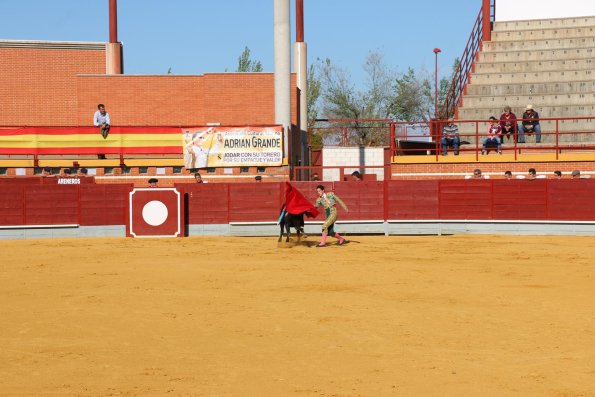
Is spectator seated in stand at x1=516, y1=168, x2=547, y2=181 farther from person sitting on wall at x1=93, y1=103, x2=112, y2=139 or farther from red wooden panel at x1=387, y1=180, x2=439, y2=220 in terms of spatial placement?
person sitting on wall at x1=93, y1=103, x2=112, y2=139

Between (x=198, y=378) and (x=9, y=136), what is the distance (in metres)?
20.4

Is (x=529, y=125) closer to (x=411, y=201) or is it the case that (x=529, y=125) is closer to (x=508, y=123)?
(x=508, y=123)

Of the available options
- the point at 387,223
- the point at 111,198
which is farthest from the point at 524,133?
the point at 111,198

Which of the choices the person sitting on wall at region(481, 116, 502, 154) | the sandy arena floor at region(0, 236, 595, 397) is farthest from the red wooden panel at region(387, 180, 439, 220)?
the sandy arena floor at region(0, 236, 595, 397)

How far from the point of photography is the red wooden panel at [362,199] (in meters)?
24.0

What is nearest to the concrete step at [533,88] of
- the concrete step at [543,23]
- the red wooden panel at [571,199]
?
the concrete step at [543,23]

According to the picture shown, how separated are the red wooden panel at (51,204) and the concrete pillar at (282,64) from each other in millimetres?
5828

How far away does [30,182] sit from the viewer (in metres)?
24.0

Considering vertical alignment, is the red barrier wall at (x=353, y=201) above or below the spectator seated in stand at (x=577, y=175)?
below

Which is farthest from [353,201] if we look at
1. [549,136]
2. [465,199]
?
[549,136]

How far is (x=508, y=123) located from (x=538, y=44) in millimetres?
8503

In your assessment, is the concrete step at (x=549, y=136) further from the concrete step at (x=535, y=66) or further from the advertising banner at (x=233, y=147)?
the advertising banner at (x=233, y=147)

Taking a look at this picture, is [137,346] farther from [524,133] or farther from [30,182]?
Result: [524,133]

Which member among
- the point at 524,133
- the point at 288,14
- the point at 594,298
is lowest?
the point at 594,298
